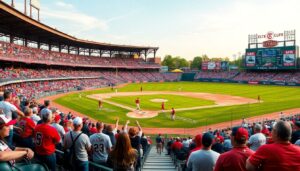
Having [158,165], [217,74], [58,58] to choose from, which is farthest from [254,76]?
[158,165]

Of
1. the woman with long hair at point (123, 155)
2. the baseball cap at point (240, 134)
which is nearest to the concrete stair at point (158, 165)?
the woman with long hair at point (123, 155)

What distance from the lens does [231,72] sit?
347 ft

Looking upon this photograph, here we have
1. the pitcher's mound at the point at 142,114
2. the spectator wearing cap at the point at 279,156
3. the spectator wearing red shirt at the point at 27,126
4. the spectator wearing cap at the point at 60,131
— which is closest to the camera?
the spectator wearing cap at the point at 279,156

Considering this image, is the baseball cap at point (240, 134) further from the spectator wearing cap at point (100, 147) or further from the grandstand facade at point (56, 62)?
the grandstand facade at point (56, 62)

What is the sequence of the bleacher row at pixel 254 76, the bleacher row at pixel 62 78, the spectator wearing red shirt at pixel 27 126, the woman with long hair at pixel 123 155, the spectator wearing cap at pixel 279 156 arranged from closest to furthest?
the spectator wearing cap at pixel 279 156, the woman with long hair at pixel 123 155, the spectator wearing red shirt at pixel 27 126, the bleacher row at pixel 62 78, the bleacher row at pixel 254 76

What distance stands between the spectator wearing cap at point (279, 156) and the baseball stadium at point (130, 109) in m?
0.01

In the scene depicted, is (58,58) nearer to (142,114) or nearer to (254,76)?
(142,114)

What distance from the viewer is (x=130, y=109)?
3944 cm

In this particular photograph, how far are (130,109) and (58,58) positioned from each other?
4489cm

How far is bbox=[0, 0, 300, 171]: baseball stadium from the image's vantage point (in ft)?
17.5

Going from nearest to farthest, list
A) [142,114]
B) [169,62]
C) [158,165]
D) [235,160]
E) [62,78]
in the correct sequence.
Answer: [235,160] → [158,165] → [142,114] → [62,78] → [169,62]

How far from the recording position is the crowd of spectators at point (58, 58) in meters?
53.0

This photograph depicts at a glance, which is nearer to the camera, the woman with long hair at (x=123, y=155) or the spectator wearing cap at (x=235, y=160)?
the spectator wearing cap at (x=235, y=160)

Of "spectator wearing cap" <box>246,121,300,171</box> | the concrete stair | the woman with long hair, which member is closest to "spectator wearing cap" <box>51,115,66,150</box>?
the woman with long hair
